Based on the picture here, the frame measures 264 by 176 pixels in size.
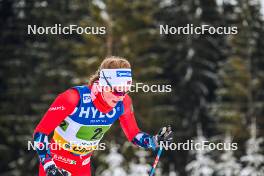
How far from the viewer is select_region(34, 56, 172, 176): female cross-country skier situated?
4293mm

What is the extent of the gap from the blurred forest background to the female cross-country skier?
18698 mm

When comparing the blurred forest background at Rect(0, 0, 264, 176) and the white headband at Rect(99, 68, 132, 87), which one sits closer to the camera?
the white headband at Rect(99, 68, 132, 87)

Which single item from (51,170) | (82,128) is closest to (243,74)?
(82,128)

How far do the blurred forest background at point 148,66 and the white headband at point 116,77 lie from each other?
19036mm

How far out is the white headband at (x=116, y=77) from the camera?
446 centimetres

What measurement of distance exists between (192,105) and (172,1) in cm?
600

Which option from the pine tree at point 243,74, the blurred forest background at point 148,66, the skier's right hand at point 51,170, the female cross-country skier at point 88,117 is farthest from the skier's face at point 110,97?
the pine tree at point 243,74

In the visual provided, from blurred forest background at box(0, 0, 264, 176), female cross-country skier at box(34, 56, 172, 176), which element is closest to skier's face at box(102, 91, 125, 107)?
female cross-country skier at box(34, 56, 172, 176)

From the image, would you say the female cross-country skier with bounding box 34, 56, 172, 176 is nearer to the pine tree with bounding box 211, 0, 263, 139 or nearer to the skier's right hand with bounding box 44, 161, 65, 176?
the skier's right hand with bounding box 44, 161, 65, 176

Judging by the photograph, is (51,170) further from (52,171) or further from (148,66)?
(148,66)

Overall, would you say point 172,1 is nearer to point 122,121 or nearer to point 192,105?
point 192,105

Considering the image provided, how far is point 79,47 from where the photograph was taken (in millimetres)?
25531

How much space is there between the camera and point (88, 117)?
4.58m

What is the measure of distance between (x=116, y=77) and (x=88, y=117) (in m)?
0.44
